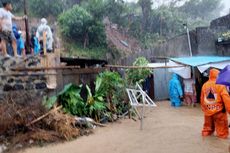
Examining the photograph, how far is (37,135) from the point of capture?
25.1 ft

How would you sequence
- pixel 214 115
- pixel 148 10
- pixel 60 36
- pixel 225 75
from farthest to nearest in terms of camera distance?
pixel 148 10, pixel 60 36, pixel 214 115, pixel 225 75

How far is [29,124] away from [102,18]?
16731 mm

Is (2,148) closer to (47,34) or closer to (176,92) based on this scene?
(47,34)

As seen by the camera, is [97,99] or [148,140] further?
[97,99]

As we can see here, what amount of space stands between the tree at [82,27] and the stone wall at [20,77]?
12.8 metres

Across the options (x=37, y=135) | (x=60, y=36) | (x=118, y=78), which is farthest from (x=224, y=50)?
(x=60, y=36)

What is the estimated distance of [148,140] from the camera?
7.59m

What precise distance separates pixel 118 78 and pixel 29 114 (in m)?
3.52

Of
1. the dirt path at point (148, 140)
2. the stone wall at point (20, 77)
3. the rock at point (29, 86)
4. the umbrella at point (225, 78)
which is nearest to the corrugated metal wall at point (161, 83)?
the dirt path at point (148, 140)

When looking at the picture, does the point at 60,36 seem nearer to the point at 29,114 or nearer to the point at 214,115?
the point at 29,114

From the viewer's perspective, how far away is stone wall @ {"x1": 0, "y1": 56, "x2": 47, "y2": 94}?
862 centimetres

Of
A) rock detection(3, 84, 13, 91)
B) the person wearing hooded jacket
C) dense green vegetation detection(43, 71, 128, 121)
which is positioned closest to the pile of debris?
rock detection(3, 84, 13, 91)

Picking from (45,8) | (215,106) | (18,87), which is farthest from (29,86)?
(45,8)

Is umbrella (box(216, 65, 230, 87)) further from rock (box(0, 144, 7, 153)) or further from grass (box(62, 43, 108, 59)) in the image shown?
grass (box(62, 43, 108, 59))
